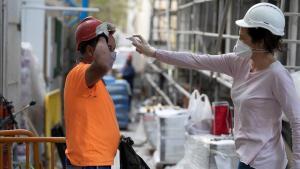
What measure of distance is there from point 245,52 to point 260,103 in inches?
13.5

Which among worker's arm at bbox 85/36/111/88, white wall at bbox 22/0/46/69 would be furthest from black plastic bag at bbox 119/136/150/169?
white wall at bbox 22/0/46/69

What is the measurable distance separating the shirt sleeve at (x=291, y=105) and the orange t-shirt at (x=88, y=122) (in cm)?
103

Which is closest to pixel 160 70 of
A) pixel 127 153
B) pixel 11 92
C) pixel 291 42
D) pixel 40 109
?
pixel 40 109

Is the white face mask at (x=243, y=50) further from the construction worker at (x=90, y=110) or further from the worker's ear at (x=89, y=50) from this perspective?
the worker's ear at (x=89, y=50)

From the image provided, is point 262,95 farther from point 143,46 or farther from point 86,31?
point 86,31

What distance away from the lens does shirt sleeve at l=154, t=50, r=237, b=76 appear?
3.79 metres

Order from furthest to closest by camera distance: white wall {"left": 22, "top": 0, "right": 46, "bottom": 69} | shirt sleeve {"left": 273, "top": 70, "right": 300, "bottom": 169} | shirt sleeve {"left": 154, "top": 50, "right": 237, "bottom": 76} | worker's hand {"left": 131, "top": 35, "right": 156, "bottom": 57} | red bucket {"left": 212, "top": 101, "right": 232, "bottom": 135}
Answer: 1. white wall {"left": 22, "top": 0, "right": 46, "bottom": 69}
2. red bucket {"left": 212, "top": 101, "right": 232, "bottom": 135}
3. worker's hand {"left": 131, "top": 35, "right": 156, "bottom": 57}
4. shirt sleeve {"left": 154, "top": 50, "right": 237, "bottom": 76}
5. shirt sleeve {"left": 273, "top": 70, "right": 300, "bottom": 169}

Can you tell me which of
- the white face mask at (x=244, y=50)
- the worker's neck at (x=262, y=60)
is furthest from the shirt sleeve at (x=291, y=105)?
the white face mask at (x=244, y=50)

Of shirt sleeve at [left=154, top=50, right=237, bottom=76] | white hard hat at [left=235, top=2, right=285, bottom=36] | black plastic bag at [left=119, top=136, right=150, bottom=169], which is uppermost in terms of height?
white hard hat at [left=235, top=2, right=285, bottom=36]

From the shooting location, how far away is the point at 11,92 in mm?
6938

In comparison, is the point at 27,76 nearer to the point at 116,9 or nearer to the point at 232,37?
the point at 232,37

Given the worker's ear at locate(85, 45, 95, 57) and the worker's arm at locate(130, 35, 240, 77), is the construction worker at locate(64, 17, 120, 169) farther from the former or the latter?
the worker's arm at locate(130, 35, 240, 77)

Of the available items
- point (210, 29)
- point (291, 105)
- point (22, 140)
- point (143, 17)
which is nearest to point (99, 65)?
point (291, 105)

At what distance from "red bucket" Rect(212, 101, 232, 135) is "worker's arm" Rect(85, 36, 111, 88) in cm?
268
